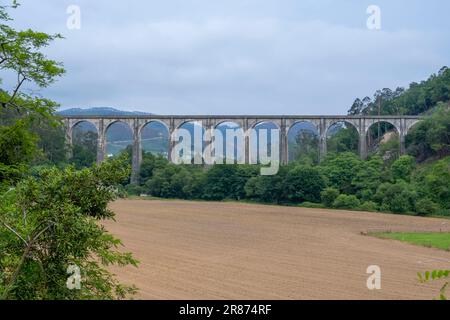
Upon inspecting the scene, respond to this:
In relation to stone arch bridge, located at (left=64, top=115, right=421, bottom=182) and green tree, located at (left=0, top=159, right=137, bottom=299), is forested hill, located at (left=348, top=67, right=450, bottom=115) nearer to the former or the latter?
stone arch bridge, located at (left=64, top=115, right=421, bottom=182)

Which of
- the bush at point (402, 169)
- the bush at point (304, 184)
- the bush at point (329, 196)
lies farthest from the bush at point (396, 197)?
the bush at point (304, 184)

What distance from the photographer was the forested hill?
82125 millimetres

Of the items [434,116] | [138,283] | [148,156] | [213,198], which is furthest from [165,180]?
[138,283]

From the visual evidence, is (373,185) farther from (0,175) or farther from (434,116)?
(0,175)

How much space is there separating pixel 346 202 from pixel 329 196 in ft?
7.00

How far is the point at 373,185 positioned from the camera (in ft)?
173

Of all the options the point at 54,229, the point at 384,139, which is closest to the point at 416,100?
the point at 384,139

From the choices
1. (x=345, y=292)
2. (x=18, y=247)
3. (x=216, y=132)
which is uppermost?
(x=216, y=132)

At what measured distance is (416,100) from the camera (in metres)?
87.1

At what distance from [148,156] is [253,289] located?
196 feet

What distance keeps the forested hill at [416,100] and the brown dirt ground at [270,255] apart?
44.3 metres

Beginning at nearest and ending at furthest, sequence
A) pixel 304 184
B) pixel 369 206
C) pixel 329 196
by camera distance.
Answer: pixel 369 206
pixel 329 196
pixel 304 184

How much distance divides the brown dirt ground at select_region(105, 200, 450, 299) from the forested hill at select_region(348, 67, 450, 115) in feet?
145

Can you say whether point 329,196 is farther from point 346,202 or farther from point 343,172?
point 343,172
